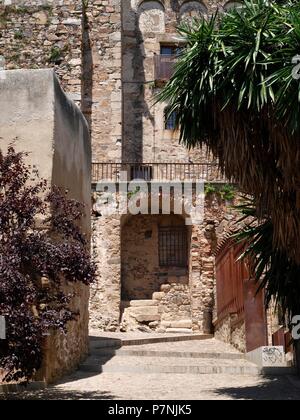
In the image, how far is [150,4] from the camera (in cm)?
2634

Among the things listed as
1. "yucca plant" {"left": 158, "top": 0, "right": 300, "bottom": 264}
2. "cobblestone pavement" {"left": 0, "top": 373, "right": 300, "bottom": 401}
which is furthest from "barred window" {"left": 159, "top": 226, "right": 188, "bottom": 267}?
"yucca plant" {"left": 158, "top": 0, "right": 300, "bottom": 264}

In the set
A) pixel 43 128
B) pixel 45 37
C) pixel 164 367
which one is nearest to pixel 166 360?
pixel 164 367

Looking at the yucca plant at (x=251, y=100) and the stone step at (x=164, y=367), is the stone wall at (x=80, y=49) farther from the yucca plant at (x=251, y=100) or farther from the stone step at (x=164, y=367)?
the yucca plant at (x=251, y=100)

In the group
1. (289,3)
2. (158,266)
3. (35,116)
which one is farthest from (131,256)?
(289,3)

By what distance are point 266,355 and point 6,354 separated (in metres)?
5.37

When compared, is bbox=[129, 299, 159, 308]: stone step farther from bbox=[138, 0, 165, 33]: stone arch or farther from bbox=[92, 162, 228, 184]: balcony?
bbox=[138, 0, 165, 33]: stone arch

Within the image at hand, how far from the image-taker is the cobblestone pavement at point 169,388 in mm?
8562

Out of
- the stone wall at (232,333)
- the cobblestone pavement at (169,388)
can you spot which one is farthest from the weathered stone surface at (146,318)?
the cobblestone pavement at (169,388)

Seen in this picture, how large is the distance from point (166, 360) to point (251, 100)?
19.0 ft

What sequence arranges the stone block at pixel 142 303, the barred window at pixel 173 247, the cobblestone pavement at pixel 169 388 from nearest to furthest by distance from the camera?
the cobblestone pavement at pixel 169 388, the stone block at pixel 142 303, the barred window at pixel 173 247

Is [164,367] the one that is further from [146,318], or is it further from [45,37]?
[45,37]

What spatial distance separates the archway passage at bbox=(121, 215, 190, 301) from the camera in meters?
22.0

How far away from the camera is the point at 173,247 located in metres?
22.3

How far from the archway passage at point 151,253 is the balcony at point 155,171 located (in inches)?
60.8
